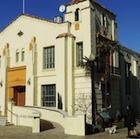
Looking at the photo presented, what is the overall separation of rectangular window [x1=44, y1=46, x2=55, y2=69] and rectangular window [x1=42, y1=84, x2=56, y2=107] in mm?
1695

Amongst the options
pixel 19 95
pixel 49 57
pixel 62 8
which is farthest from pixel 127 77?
pixel 19 95

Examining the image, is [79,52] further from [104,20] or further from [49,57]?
[104,20]

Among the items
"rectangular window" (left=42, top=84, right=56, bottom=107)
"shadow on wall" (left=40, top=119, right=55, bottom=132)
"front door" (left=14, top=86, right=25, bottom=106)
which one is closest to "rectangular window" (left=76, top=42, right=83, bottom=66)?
"rectangular window" (left=42, top=84, right=56, bottom=107)

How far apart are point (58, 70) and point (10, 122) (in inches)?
214

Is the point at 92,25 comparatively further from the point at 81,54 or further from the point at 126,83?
the point at 126,83

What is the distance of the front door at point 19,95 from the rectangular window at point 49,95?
257cm

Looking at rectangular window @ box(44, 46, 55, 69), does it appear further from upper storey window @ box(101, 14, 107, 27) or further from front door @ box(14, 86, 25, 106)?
upper storey window @ box(101, 14, 107, 27)

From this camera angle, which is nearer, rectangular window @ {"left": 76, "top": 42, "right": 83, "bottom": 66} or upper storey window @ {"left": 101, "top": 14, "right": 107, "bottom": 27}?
rectangular window @ {"left": 76, "top": 42, "right": 83, "bottom": 66}

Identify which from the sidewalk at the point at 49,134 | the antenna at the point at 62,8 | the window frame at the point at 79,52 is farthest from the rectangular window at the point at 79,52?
the sidewalk at the point at 49,134

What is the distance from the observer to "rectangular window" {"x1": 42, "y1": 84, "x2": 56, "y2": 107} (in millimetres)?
23344

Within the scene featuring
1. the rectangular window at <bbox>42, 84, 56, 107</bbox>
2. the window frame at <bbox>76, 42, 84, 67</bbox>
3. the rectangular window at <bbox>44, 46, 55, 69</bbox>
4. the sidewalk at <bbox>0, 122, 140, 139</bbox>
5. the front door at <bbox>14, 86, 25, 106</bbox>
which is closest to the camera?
the sidewalk at <bbox>0, 122, 140, 139</bbox>

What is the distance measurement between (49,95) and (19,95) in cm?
372

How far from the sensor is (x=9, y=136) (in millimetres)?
16375

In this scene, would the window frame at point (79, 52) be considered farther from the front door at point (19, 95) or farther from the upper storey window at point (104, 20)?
the front door at point (19, 95)
